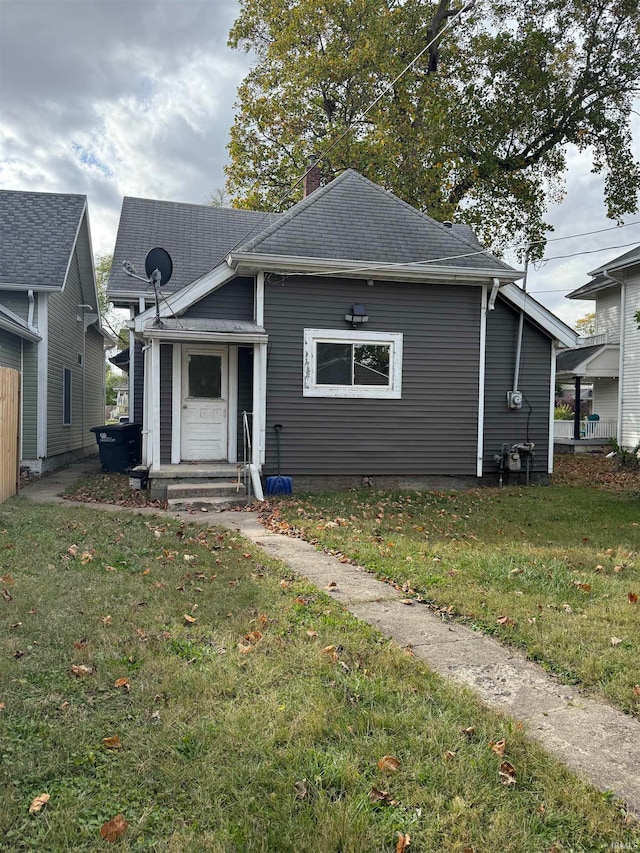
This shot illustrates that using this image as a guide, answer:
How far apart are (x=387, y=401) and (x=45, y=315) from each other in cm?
796

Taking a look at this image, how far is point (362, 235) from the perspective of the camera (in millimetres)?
10992

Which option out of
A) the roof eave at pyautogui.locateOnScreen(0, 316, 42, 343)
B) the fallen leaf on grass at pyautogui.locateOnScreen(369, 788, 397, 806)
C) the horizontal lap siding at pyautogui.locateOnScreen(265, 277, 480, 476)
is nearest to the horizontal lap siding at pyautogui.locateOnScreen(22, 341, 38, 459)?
the roof eave at pyautogui.locateOnScreen(0, 316, 42, 343)

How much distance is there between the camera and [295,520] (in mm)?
8016

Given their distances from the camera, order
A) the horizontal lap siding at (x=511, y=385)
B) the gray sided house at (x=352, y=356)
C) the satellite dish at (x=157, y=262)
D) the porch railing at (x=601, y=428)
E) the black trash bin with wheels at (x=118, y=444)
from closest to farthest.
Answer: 1. the satellite dish at (x=157, y=262)
2. the gray sided house at (x=352, y=356)
3. the horizontal lap siding at (x=511, y=385)
4. the black trash bin with wheels at (x=118, y=444)
5. the porch railing at (x=601, y=428)

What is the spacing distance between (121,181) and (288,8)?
9.34m

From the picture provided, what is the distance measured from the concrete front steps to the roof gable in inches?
147

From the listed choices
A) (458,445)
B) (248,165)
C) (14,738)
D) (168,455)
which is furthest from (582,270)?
(14,738)

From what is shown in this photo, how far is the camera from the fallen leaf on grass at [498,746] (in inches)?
103

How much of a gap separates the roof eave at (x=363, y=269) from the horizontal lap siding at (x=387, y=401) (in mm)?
239

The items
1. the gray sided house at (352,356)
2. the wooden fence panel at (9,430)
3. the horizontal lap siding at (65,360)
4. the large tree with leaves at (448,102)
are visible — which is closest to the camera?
the wooden fence panel at (9,430)

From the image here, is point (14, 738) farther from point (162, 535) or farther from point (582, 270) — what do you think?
point (582, 270)

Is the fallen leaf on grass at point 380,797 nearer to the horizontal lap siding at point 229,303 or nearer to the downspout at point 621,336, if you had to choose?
the horizontal lap siding at point 229,303

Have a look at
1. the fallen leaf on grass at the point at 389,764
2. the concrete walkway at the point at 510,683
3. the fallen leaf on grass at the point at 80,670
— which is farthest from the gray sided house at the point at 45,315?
the fallen leaf on grass at the point at 389,764

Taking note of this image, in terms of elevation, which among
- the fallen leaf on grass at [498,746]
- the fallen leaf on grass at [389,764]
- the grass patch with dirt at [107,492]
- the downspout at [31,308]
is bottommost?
the fallen leaf on grass at [498,746]
